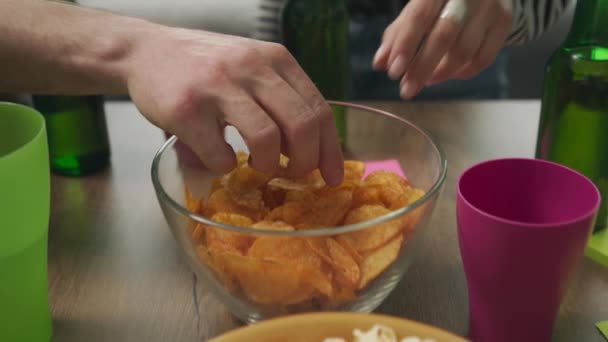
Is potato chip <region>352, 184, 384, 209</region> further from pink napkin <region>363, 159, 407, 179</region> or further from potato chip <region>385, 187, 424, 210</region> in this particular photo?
pink napkin <region>363, 159, 407, 179</region>

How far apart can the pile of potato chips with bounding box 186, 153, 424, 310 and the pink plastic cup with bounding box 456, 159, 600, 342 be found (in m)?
0.06

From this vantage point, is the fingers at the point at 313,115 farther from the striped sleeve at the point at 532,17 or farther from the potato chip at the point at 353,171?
the striped sleeve at the point at 532,17

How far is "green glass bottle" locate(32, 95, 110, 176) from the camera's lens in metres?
0.97

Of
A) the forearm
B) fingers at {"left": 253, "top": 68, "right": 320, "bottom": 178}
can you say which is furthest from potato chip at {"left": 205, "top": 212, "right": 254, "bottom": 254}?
the forearm

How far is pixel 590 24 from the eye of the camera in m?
0.76

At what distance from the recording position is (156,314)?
678 millimetres

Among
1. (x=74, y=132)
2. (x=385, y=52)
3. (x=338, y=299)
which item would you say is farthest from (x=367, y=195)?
(x=74, y=132)

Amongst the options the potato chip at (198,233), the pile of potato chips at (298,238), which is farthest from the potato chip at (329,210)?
the potato chip at (198,233)

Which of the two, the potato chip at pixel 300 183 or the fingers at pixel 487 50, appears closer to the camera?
the potato chip at pixel 300 183

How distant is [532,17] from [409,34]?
487 mm

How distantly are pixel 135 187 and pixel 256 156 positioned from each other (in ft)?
1.25

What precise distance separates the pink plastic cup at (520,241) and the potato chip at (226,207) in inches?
8.0

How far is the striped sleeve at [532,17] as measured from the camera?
1152mm

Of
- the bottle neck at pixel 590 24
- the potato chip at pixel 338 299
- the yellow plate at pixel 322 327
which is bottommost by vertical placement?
the potato chip at pixel 338 299
